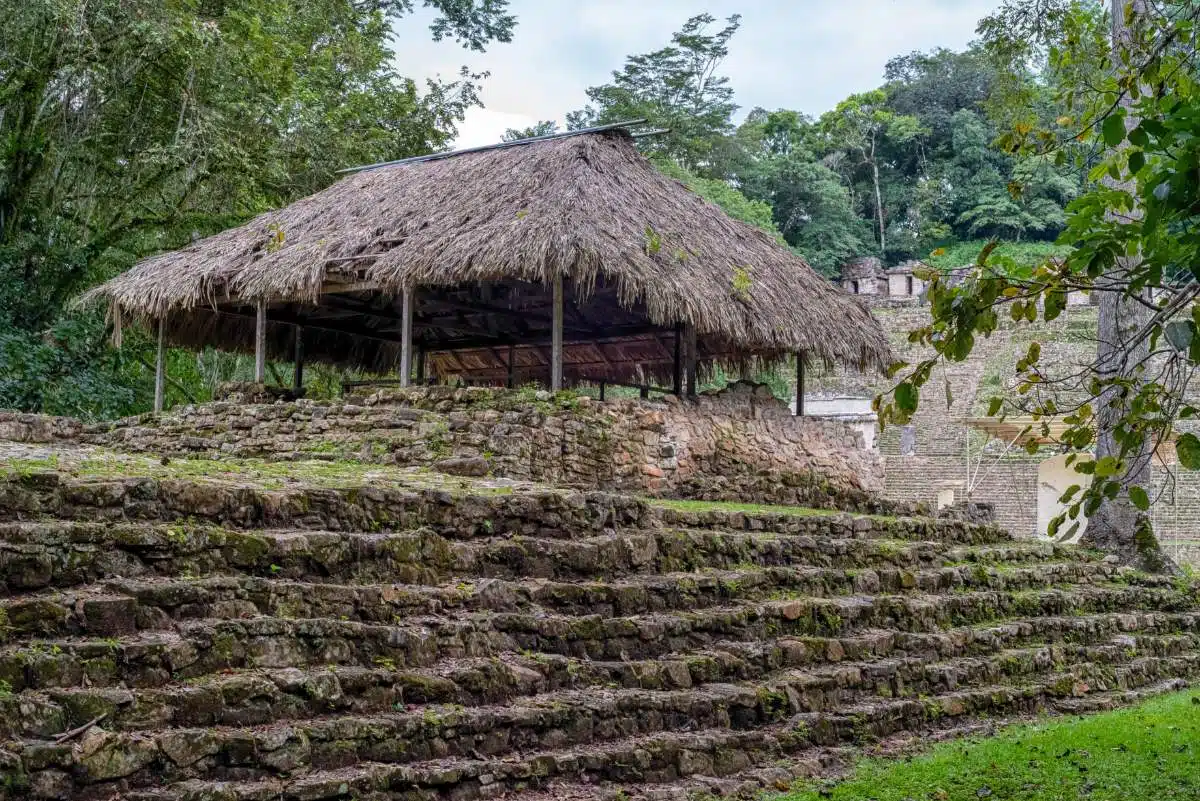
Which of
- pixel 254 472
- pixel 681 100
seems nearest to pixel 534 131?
pixel 681 100

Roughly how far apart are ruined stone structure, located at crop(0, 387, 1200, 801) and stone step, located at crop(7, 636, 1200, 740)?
0.01m

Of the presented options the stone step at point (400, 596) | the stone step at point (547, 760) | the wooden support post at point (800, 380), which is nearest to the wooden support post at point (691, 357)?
the wooden support post at point (800, 380)

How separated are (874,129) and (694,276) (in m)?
40.8

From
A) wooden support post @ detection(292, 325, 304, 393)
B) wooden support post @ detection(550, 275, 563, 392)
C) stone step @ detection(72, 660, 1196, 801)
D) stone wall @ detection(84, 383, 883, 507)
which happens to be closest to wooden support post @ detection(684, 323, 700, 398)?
stone wall @ detection(84, 383, 883, 507)

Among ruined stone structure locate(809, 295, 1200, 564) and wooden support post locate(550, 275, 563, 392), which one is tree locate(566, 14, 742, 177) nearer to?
ruined stone structure locate(809, 295, 1200, 564)

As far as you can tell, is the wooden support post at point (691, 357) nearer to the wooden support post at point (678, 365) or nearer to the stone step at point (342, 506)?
the wooden support post at point (678, 365)

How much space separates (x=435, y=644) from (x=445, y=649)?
7 cm

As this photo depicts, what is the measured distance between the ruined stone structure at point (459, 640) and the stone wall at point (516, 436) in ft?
2.96

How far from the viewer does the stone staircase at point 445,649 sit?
4.31 meters

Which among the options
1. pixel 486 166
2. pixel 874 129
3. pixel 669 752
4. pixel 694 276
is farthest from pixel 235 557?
pixel 874 129

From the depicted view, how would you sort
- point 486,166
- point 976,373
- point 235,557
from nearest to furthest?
point 235,557
point 486,166
point 976,373

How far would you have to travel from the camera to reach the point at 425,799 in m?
4.64

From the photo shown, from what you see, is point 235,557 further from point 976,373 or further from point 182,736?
point 976,373

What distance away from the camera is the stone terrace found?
4328 millimetres
